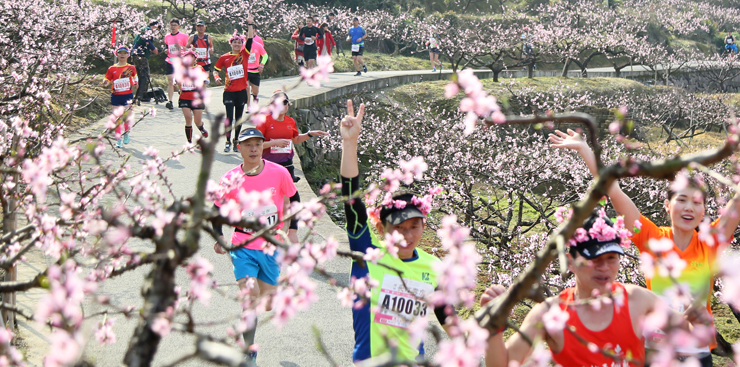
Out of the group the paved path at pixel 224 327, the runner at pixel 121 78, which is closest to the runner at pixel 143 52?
the runner at pixel 121 78

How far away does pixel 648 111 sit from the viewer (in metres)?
23.0

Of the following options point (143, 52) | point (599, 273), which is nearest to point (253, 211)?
point (599, 273)

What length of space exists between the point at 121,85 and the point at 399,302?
836 centimetres

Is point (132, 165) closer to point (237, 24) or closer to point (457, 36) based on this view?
point (237, 24)

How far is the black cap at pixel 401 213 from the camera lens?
123 inches

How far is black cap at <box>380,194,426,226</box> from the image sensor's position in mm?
3135

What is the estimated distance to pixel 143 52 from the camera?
13.9 m

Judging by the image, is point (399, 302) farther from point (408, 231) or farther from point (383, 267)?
point (408, 231)

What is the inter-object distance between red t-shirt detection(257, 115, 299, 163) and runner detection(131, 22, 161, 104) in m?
6.77

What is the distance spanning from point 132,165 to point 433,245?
5.02 metres

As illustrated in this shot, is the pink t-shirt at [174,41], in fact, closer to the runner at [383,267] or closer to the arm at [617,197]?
the runner at [383,267]

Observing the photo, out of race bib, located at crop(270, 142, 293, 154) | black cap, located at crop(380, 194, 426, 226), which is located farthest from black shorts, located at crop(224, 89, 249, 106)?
black cap, located at crop(380, 194, 426, 226)

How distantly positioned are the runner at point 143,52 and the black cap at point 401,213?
10.8 meters

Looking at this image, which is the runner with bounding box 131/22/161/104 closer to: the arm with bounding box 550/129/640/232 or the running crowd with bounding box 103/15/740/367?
the running crowd with bounding box 103/15/740/367
